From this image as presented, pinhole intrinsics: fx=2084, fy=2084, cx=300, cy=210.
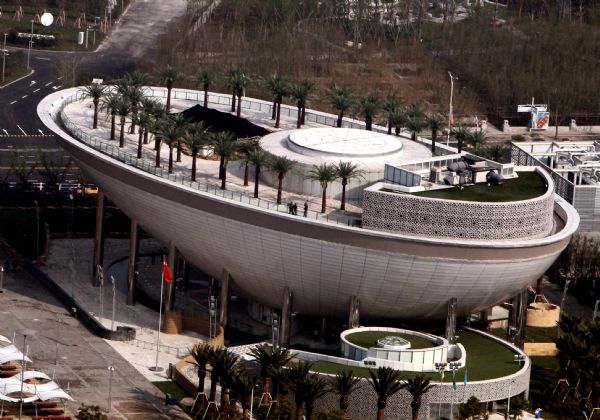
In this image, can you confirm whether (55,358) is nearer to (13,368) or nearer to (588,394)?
(13,368)

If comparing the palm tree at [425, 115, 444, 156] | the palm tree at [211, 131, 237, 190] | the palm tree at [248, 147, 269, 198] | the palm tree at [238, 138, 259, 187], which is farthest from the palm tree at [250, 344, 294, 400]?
the palm tree at [425, 115, 444, 156]

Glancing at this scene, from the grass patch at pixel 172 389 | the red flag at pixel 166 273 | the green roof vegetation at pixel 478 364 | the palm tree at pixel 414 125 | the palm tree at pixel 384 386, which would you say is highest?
the palm tree at pixel 414 125

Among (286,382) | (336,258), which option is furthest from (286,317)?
(286,382)

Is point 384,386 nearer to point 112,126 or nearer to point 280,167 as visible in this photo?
point 280,167

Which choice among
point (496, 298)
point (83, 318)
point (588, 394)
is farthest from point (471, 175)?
point (83, 318)

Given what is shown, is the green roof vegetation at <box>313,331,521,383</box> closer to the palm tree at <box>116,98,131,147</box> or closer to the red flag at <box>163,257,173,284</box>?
the red flag at <box>163,257,173,284</box>

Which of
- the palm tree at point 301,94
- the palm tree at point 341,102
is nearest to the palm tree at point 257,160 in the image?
the palm tree at point 301,94

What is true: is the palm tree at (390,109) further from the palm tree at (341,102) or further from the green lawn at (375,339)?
the green lawn at (375,339)
